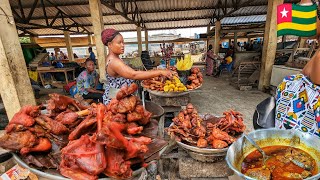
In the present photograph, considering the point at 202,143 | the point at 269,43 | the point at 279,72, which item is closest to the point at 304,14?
the point at 202,143

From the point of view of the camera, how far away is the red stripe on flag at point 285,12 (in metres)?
2.03

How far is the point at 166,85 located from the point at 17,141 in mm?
2408

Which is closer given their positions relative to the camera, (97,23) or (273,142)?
(273,142)

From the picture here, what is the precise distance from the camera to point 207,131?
1854 mm

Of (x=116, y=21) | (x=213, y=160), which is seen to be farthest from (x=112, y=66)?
(x=116, y=21)

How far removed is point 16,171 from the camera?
3.59 ft

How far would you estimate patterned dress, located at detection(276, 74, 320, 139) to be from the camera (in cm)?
154

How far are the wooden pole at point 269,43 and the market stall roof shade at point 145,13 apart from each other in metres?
4.06

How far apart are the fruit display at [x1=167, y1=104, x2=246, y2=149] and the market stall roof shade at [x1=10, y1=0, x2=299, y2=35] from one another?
362 inches

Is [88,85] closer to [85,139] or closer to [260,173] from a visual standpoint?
[85,139]

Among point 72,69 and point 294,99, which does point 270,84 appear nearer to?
point 294,99

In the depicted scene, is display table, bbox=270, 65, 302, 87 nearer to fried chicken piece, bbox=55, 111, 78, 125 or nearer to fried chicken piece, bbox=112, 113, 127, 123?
fried chicken piece, bbox=112, 113, 127, 123

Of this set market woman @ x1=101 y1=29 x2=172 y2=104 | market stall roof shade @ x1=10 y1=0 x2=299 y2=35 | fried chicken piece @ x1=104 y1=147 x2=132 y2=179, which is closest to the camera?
fried chicken piece @ x1=104 y1=147 x2=132 y2=179

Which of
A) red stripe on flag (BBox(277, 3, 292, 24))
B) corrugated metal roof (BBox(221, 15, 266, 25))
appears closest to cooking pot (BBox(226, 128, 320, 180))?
red stripe on flag (BBox(277, 3, 292, 24))
